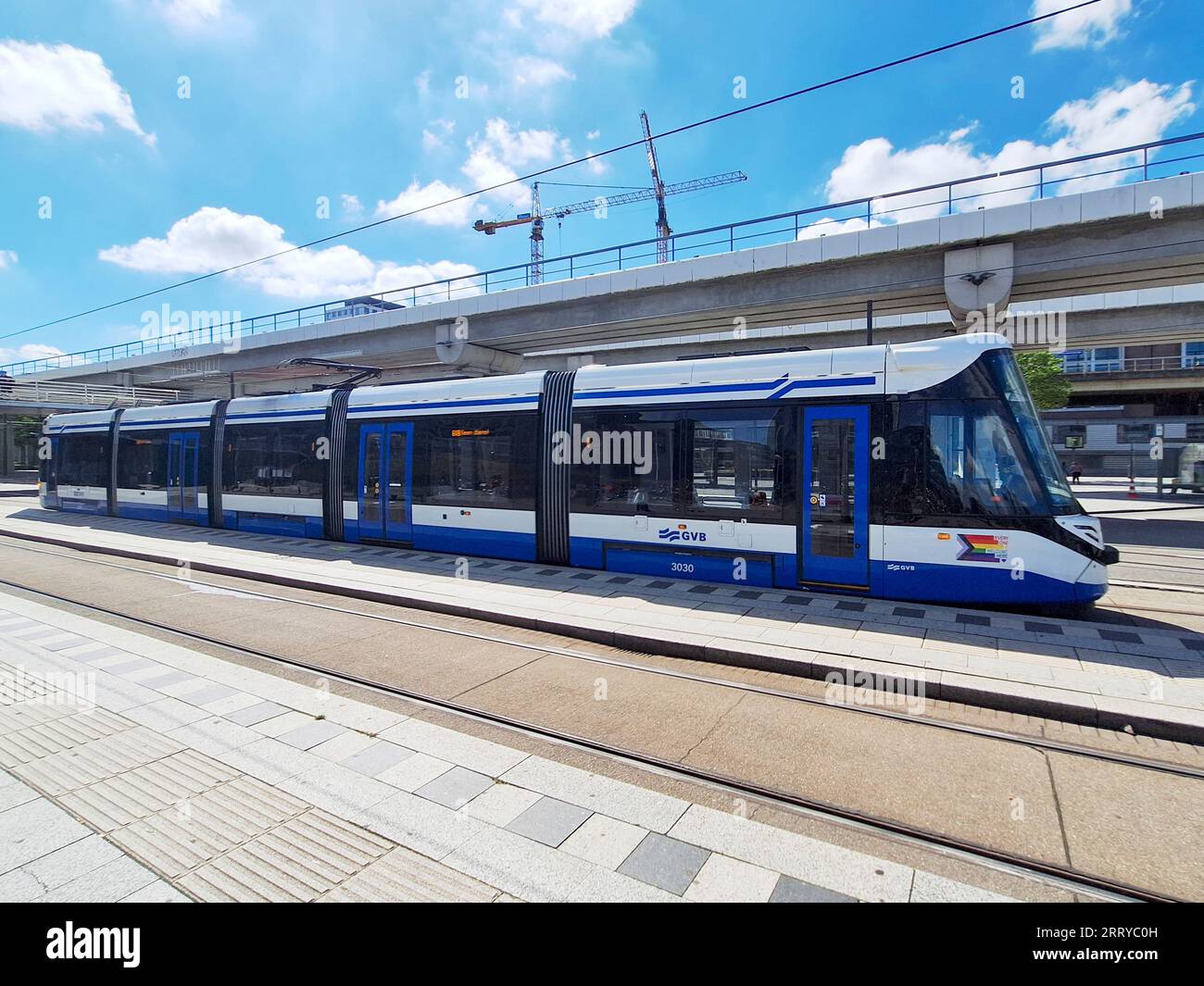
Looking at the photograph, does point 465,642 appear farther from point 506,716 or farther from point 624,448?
point 624,448

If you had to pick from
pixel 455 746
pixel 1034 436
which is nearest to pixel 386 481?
pixel 455 746

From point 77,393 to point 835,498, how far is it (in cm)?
5245

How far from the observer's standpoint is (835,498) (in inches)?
344

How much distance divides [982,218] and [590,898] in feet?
62.7

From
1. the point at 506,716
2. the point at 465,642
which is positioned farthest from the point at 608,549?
the point at 506,716

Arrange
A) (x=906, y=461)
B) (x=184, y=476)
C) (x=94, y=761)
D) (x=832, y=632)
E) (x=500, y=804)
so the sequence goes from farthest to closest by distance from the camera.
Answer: (x=184, y=476) < (x=906, y=461) < (x=832, y=632) < (x=94, y=761) < (x=500, y=804)

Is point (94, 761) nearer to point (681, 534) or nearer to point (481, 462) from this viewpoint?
point (681, 534)

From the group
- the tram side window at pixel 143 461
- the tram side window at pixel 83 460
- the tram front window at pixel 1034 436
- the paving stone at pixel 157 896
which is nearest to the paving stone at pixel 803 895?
the paving stone at pixel 157 896

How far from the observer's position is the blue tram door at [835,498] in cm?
857

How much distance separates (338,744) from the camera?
4668 millimetres

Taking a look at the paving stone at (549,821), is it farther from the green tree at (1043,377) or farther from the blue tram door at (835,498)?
the green tree at (1043,377)
